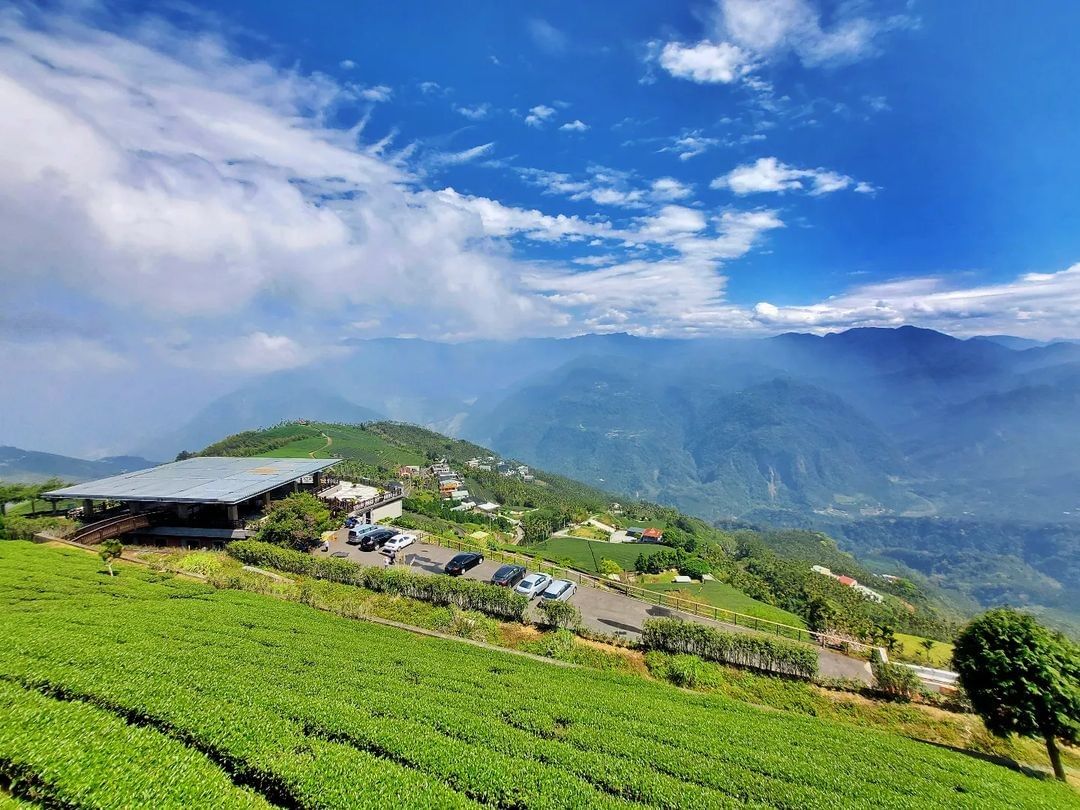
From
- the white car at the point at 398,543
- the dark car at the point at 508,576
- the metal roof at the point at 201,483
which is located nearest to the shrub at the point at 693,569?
the dark car at the point at 508,576

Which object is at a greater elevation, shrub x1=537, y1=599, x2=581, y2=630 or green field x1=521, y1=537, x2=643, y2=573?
shrub x1=537, y1=599, x2=581, y2=630

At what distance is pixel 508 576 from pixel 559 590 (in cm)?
332

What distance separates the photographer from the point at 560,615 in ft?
70.2

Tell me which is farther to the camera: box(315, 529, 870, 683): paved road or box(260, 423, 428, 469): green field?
box(260, 423, 428, 469): green field

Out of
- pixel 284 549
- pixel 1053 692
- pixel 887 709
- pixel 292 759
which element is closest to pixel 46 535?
pixel 284 549

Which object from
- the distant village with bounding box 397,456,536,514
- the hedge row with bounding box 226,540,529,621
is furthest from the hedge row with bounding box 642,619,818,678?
the distant village with bounding box 397,456,536,514

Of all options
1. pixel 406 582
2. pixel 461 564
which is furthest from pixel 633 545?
pixel 406 582

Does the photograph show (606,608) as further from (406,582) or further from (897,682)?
(897,682)

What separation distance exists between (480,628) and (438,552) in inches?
491

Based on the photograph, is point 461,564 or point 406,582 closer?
point 406,582

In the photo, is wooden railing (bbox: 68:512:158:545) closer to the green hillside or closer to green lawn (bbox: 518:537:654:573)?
the green hillside

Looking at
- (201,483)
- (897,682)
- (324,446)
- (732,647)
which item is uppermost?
(324,446)

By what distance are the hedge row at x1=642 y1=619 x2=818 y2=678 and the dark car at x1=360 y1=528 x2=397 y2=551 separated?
20220 millimetres

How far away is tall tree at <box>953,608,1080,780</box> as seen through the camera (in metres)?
12.7
